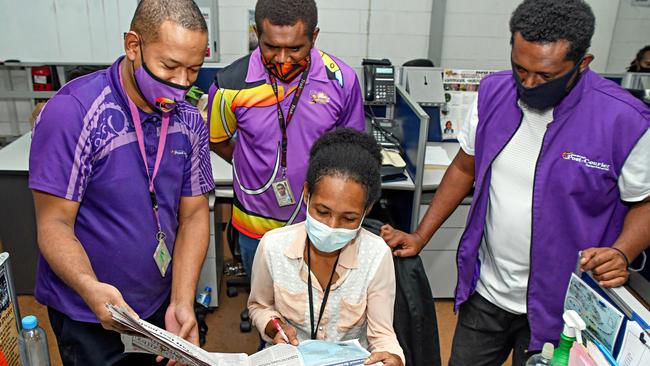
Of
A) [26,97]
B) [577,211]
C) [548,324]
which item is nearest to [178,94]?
[577,211]

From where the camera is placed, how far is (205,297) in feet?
9.29

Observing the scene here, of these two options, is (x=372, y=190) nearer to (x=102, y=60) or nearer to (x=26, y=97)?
(x=102, y=60)

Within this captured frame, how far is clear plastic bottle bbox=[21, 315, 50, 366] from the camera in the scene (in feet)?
3.76

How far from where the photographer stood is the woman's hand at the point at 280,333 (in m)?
1.36

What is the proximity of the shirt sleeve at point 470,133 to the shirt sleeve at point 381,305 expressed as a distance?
430 mm

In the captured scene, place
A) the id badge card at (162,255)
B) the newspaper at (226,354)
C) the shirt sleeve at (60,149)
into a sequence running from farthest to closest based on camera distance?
the id badge card at (162,255) < the shirt sleeve at (60,149) < the newspaper at (226,354)

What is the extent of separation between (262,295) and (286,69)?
75 centimetres

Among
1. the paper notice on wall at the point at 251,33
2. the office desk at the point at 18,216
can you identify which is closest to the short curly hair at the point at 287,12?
the office desk at the point at 18,216

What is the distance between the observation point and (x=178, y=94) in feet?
4.19

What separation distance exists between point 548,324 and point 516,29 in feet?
2.59

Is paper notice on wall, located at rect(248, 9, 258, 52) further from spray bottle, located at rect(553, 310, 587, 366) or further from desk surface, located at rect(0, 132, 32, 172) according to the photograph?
spray bottle, located at rect(553, 310, 587, 366)

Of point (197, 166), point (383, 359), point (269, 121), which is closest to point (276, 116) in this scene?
point (269, 121)

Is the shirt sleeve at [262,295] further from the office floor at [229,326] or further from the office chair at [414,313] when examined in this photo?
the office floor at [229,326]

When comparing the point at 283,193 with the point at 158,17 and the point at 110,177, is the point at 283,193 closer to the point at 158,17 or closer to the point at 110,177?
the point at 110,177
